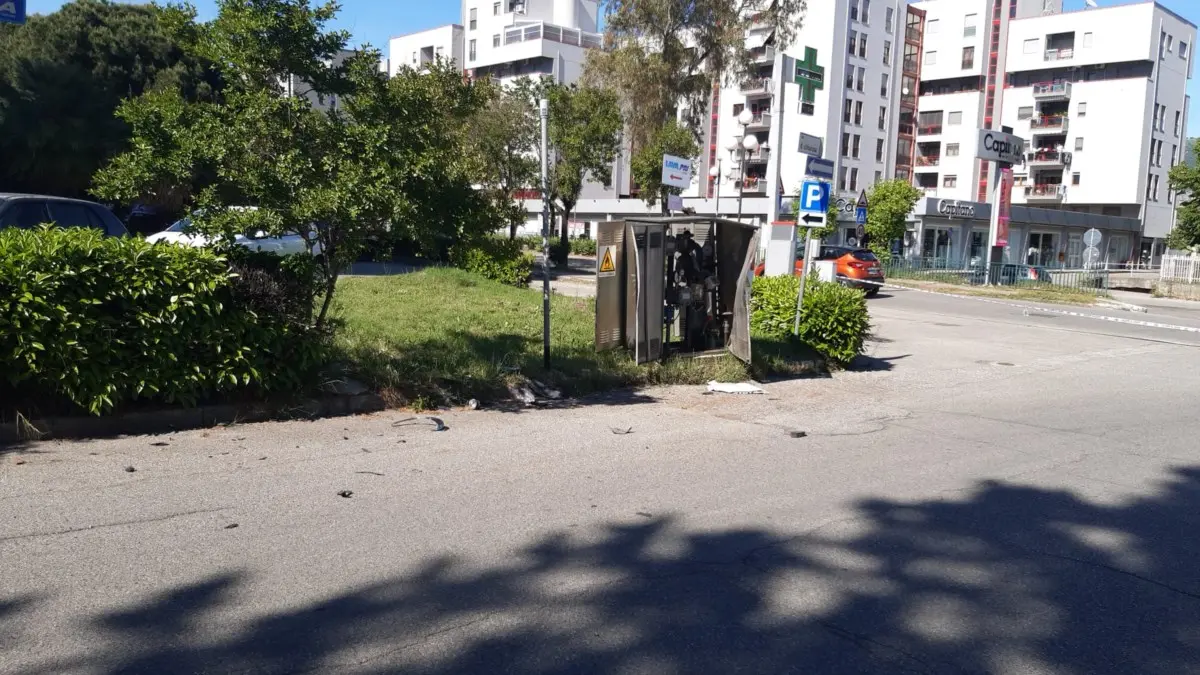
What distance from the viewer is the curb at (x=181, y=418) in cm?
724

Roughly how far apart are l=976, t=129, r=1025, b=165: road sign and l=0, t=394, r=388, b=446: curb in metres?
34.9

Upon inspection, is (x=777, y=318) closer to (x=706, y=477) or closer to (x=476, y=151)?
(x=706, y=477)

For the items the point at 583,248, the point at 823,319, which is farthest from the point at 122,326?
the point at 583,248

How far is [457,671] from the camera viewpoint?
386 centimetres

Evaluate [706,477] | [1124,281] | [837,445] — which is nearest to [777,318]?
[837,445]

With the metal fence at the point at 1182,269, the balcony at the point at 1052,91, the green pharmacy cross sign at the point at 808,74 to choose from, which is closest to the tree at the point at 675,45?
the green pharmacy cross sign at the point at 808,74

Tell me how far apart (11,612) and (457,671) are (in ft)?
6.92

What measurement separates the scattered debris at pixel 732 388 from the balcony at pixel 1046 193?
6848cm

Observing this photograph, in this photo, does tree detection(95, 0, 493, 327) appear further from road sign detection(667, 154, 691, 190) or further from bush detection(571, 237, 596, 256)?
bush detection(571, 237, 596, 256)

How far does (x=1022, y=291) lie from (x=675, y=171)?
2177 cm

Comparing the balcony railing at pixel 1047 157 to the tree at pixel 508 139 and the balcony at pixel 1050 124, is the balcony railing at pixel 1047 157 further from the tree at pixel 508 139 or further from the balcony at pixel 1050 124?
the tree at pixel 508 139

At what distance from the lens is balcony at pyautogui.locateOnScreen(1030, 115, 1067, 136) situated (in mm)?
69062

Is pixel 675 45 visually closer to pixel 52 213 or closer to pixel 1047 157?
pixel 52 213

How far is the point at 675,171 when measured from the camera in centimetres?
1673
